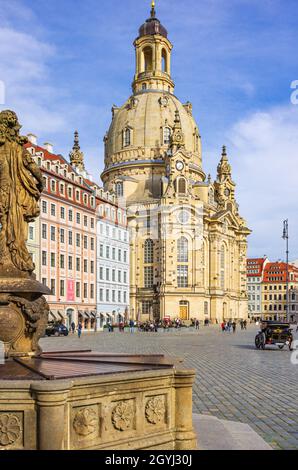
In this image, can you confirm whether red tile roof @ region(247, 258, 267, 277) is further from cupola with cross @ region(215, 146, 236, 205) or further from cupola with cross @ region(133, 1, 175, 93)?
cupola with cross @ region(133, 1, 175, 93)

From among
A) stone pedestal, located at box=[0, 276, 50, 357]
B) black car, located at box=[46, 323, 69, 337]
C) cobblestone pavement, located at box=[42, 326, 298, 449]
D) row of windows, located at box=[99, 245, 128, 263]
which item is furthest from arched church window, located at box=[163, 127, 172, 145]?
stone pedestal, located at box=[0, 276, 50, 357]

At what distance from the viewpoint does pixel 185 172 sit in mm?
100000

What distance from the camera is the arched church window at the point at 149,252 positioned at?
99.4 metres

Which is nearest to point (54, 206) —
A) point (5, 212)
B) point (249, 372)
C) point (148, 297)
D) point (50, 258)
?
point (50, 258)

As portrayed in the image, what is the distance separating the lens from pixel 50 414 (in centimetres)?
657

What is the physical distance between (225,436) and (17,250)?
4610mm

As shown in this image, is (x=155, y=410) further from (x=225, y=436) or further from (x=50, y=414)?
(x=225, y=436)

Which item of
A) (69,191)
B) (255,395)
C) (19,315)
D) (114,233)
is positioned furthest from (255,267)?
(19,315)

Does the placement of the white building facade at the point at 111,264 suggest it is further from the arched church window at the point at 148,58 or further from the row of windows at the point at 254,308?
the row of windows at the point at 254,308

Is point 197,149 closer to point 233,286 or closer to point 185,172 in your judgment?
point 185,172

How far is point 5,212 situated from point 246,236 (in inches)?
4648

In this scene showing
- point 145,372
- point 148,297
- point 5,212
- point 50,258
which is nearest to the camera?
point 145,372

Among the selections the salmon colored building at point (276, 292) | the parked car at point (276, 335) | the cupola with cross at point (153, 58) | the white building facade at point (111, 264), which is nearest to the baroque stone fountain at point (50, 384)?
the parked car at point (276, 335)
